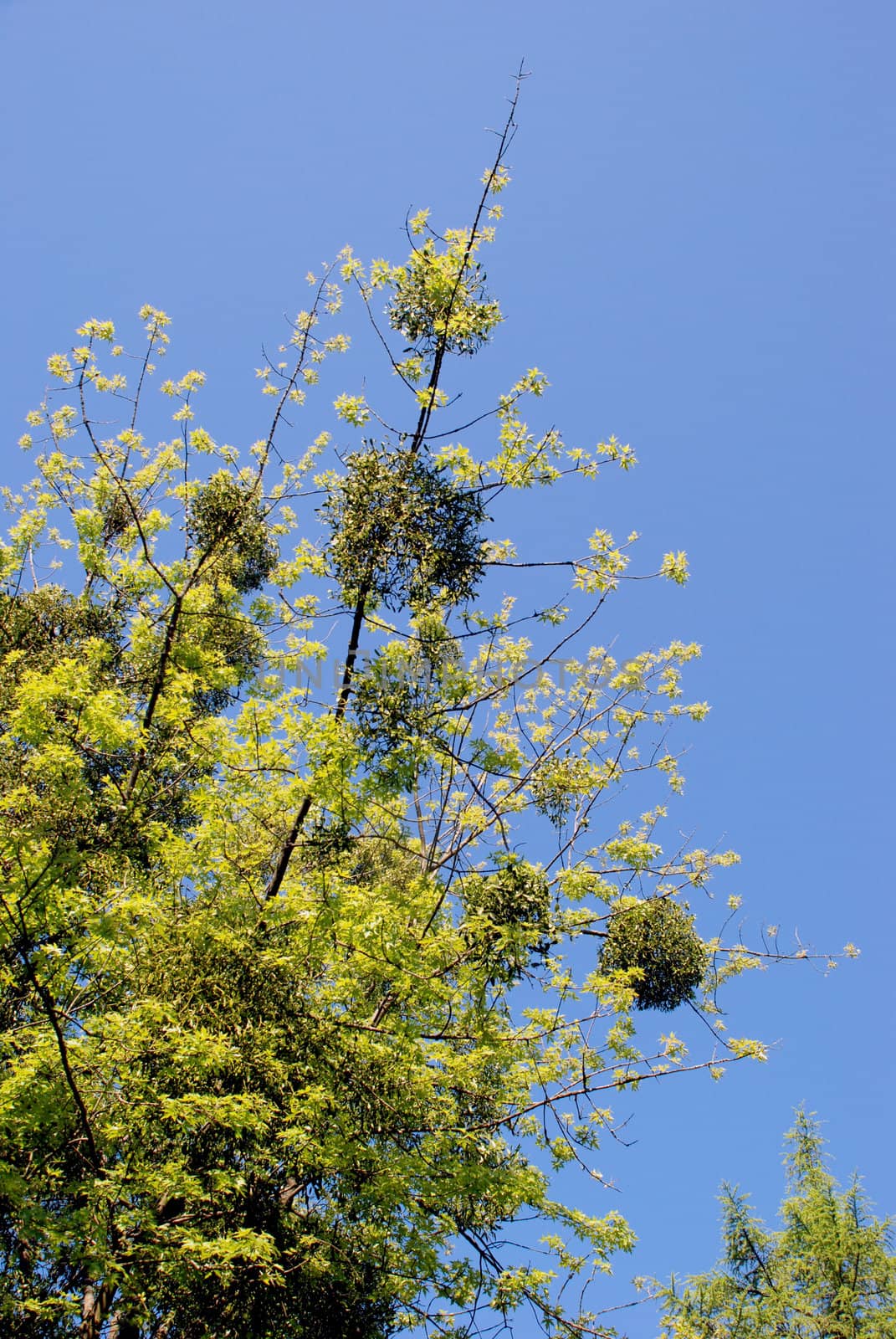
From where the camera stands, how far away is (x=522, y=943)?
7246 mm

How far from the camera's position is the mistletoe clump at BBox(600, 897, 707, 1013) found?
10273mm

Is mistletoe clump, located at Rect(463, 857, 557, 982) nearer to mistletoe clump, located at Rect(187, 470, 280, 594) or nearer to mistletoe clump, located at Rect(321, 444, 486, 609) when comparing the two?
mistletoe clump, located at Rect(321, 444, 486, 609)

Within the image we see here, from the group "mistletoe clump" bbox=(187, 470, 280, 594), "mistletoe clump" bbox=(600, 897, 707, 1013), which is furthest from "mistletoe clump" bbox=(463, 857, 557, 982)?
"mistletoe clump" bbox=(187, 470, 280, 594)

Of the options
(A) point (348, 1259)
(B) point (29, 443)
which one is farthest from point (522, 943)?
(B) point (29, 443)

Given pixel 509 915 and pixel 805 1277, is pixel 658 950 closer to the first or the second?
pixel 509 915

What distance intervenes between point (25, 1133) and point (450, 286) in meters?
9.35

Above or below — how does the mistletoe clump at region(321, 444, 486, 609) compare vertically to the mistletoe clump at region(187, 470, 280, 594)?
below

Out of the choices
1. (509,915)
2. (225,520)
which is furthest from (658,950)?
(225,520)

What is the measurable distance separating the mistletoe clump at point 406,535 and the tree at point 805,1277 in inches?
403

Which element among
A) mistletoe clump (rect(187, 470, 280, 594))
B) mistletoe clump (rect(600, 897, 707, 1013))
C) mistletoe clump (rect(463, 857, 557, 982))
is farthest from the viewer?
mistletoe clump (rect(187, 470, 280, 594))

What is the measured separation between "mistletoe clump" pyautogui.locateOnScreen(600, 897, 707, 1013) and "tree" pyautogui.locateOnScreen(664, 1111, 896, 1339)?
14.5 ft

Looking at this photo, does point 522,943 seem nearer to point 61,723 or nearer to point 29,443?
point 61,723

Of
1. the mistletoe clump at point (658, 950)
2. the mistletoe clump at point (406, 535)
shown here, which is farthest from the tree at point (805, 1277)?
the mistletoe clump at point (406, 535)

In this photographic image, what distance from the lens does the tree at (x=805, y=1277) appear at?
12.2 m
